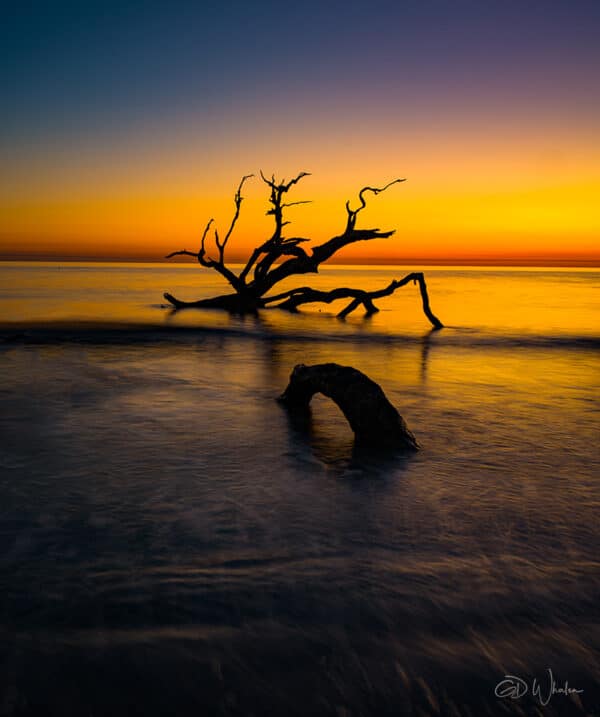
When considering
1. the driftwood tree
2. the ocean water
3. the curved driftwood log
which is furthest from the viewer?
the driftwood tree

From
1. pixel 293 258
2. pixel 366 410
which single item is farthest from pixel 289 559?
pixel 293 258

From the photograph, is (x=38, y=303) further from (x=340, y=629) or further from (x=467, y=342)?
(x=340, y=629)

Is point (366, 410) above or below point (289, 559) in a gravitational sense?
above

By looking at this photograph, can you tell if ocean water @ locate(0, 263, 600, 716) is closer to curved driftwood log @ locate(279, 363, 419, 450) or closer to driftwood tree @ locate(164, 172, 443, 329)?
curved driftwood log @ locate(279, 363, 419, 450)

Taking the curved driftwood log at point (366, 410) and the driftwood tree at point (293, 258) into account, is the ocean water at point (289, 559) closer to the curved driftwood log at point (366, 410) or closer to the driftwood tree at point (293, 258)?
the curved driftwood log at point (366, 410)

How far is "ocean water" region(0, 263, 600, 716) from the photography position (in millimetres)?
2559

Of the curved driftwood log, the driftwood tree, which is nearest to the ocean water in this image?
the curved driftwood log

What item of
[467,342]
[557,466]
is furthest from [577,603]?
[467,342]

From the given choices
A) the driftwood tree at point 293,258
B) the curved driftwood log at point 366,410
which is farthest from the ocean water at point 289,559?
the driftwood tree at point 293,258

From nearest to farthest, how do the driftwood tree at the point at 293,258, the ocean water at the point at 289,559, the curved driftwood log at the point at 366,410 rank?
the ocean water at the point at 289,559
the curved driftwood log at the point at 366,410
the driftwood tree at the point at 293,258

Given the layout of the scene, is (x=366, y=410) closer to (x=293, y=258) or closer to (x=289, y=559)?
(x=289, y=559)

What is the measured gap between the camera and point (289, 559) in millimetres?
3641

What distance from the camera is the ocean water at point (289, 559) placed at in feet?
8.39

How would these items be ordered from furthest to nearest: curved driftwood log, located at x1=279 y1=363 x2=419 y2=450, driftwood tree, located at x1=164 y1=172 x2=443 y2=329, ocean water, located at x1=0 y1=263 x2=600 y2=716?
1. driftwood tree, located at x1=164 y1=172 x2=443 y2=329
2. curved driftwood log, located at x1=279 y1=363 x2=419 y2=450
3. ocean water, located at x1=0 y1=263 x2=600 y2=716
